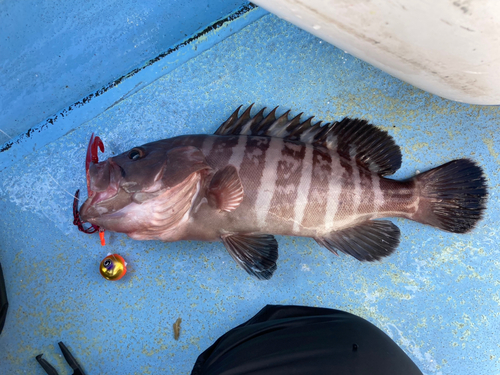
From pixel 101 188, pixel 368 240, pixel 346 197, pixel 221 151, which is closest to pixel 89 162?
pixel 101 188

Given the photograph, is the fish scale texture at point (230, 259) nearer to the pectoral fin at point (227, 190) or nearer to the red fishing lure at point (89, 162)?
the red fishing lure at point (89, 162)

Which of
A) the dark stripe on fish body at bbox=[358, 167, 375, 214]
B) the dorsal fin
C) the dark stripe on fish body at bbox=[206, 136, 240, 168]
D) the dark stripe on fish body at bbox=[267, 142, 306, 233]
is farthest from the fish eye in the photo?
the dark stripe on fish body at bbox=[358, 167, 375, 214]

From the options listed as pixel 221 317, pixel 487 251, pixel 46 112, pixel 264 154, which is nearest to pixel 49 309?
pixel 221 317

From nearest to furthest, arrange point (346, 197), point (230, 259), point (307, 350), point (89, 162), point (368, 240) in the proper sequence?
point (307, 350) < point (89, 162) < point (346, 197) < point (368, 240) < point (230, 259)

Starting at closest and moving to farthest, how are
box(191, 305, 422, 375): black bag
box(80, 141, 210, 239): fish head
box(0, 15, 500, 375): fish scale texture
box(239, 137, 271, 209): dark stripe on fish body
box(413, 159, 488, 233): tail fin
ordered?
box(191, 305, 422, 375): black bag
box(80, 141, 210, 239): fish head
box(239, 137, 271, 209): dark stripe on fish body
box(413, 159, 488, 233): tail fin
box(0, 15, 500, 375): fish scale texture

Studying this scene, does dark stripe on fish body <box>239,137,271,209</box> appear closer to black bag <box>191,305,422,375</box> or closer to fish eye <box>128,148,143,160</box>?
fish eye <box>128,148,143,160</box>

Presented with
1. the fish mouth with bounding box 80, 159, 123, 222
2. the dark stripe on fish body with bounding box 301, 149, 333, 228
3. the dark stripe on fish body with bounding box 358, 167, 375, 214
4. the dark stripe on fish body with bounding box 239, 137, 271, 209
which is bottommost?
the dark stripe on fish body with bounding box 358, 167, 375, 214

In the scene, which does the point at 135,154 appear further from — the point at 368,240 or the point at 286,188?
the point at 368,240
